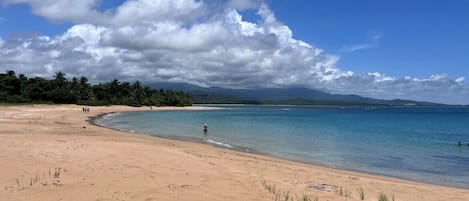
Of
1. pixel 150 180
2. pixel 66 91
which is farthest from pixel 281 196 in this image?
pixel 66 91

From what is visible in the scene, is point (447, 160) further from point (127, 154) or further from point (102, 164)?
point (102, 164)

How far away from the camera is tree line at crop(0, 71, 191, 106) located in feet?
333

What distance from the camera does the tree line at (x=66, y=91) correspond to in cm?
10138

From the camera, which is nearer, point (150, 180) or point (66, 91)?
point (150, 180)

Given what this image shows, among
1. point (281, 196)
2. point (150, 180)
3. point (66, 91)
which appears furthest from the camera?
point (66, 91)

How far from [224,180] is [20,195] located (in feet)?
17.6

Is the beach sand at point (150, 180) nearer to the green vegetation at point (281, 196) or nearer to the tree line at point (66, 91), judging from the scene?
the green vegetation at point (281, 196)

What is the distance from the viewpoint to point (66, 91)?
106688mm

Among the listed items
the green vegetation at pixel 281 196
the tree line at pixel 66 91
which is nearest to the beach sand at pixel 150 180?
the green vegetation at pixel 281 196

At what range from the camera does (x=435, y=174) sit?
19359mm

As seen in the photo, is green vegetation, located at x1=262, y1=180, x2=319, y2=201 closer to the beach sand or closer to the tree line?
the beach sand

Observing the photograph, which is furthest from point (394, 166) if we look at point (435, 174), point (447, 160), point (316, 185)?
point (316, 185)

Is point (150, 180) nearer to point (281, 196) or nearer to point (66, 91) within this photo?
point (281, 196)

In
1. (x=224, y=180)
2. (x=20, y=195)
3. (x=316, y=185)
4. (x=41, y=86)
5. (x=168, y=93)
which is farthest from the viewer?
(x=168, y=93)
